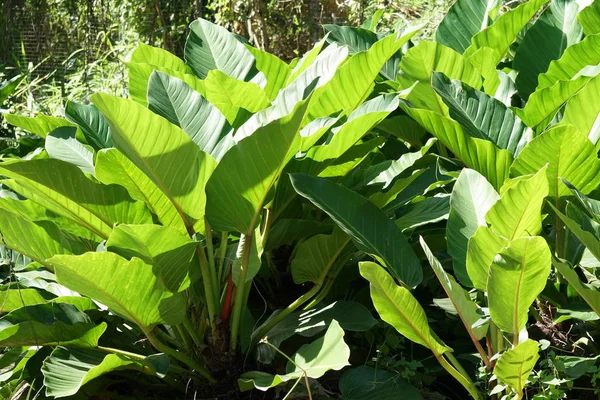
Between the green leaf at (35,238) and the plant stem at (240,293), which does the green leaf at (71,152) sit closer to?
the green leaf at (35,238)

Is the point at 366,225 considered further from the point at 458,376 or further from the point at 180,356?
the point at 180,356

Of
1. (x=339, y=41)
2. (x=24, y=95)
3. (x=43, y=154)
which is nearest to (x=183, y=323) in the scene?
(x=43, y=154)

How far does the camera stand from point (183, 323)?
167 cm

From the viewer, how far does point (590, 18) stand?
225 cm

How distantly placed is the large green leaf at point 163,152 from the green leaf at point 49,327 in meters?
0.31

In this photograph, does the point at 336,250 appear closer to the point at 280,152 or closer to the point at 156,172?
the point at 280,152

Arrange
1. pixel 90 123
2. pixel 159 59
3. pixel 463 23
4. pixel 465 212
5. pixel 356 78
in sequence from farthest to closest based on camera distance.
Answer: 1. pixel 463 23
2. pixel 159 59
3. pixel 90 123
4. pixel 356 78
5. pixel 465 212

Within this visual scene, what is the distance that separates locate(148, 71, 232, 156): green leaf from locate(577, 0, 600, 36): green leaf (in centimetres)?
122

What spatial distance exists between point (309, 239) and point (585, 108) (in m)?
0.66

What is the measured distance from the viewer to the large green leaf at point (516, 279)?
1.28m

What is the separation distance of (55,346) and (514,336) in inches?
37.8

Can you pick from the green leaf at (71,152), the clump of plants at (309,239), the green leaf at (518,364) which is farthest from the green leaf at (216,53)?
the green leaf at (518,364)

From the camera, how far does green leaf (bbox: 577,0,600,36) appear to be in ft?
7.36

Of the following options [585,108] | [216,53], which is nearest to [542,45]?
[585,108]
